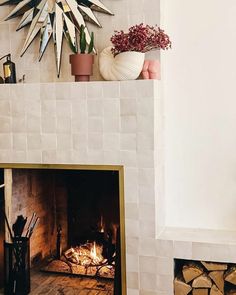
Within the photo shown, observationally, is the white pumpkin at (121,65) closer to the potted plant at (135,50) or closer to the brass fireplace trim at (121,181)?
the potted plant at (135,50)

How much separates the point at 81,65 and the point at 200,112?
0.70 meters

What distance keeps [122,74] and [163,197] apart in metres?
0.73

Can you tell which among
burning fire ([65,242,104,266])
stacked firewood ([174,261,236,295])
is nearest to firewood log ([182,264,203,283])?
stacked firewood ([174,261,236,295])

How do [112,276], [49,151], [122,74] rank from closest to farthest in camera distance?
[122,74] → [49,151] → [112,276]

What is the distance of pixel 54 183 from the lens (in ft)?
9.99

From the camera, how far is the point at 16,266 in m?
2.84

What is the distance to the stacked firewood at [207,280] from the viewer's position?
2.42 metres

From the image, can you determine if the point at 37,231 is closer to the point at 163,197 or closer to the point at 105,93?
the point at 163,197

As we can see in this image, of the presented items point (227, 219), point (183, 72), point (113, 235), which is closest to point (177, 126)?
point (183, 72)

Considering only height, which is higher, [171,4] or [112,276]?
[171,4]

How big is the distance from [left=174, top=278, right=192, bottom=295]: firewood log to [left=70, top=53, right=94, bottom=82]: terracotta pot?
1.21 m

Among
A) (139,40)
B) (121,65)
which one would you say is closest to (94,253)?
(121,65)

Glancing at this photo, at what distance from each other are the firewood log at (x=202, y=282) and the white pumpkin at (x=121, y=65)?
1.10m

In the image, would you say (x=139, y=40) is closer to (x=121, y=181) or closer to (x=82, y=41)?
(x=82, y=41)
